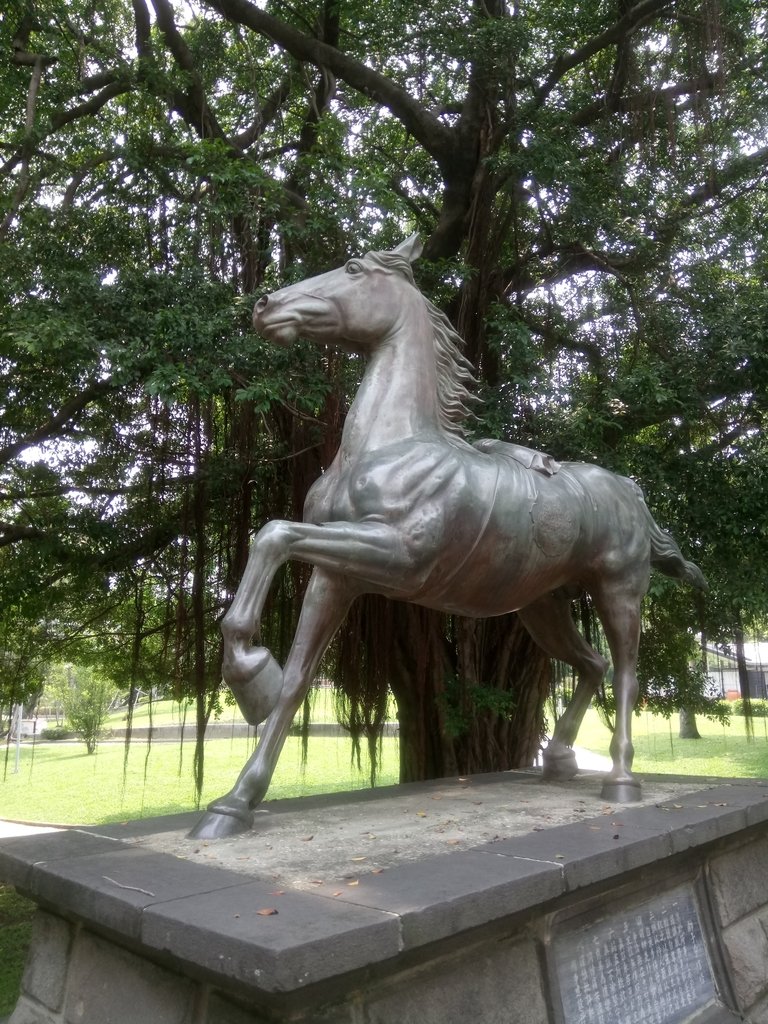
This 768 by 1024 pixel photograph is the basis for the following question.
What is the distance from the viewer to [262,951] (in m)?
1.80

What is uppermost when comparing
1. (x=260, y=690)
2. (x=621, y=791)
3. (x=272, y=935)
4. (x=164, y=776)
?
(x=260, y=690)

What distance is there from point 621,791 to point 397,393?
6.90ft

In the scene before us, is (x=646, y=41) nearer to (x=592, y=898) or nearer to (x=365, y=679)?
(x=365, y=679)

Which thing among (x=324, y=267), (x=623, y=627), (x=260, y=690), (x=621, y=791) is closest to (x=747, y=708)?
(x=623, y=627)

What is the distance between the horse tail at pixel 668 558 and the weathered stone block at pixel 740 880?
1.38 meters

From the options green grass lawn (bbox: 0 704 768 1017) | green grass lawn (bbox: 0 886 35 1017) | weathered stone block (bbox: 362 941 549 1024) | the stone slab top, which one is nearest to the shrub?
green grass lawn (bbox: 0 704 768 1017)

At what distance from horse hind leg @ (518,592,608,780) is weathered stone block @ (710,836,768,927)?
0.97 meters

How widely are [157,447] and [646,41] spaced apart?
5478 millimetres

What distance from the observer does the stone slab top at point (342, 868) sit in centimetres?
194

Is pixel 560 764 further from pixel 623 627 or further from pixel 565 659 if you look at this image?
pixel 623 627

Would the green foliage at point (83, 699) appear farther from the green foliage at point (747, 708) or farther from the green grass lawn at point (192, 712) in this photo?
the green foliage at point (747, 708)

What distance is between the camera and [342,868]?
2.57 metres

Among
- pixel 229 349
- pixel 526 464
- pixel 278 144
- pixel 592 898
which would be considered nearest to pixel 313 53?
pixel 278 144

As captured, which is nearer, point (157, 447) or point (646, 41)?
point (157, 447)
